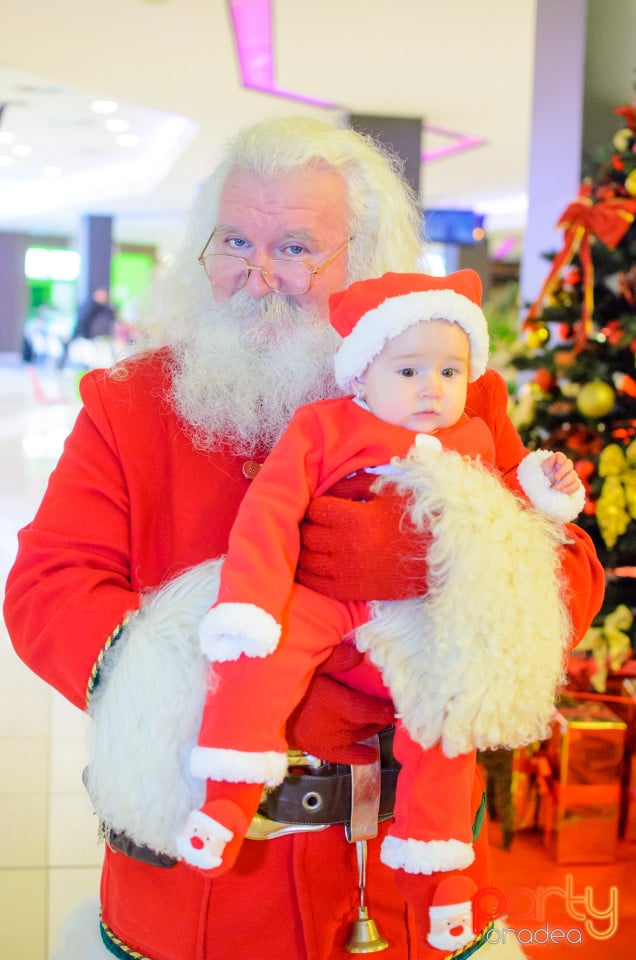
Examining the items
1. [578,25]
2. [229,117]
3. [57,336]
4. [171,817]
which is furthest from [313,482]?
[57,336]

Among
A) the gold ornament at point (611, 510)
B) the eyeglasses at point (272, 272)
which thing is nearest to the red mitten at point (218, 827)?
the eyeglasses at point (272, 272)

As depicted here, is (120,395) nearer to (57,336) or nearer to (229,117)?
(229,117)

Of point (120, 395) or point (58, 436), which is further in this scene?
point (58, 436)

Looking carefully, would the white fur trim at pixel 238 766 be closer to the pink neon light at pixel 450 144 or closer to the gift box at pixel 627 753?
the gift box at pixel 627 753

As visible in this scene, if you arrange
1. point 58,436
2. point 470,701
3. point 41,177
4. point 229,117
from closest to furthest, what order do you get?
point 470,701
point 229,117
point 58,436
point 41,177

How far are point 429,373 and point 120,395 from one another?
1.64 ft

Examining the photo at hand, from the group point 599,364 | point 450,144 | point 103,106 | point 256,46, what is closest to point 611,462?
point 599,364

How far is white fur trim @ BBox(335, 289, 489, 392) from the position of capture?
1339mm

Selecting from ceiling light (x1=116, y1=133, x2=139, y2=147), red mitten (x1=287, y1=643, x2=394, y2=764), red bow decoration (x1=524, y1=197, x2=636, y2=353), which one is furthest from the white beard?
ceiling light (x1=116, y1=133, x2=139, y2=147)

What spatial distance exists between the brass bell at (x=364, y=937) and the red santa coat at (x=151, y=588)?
0.07ft

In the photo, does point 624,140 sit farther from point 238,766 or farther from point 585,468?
point 238,766

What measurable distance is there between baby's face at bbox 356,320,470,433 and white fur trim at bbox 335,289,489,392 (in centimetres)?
1

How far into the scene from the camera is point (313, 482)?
1.32 m

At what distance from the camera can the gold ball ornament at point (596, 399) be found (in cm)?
306
